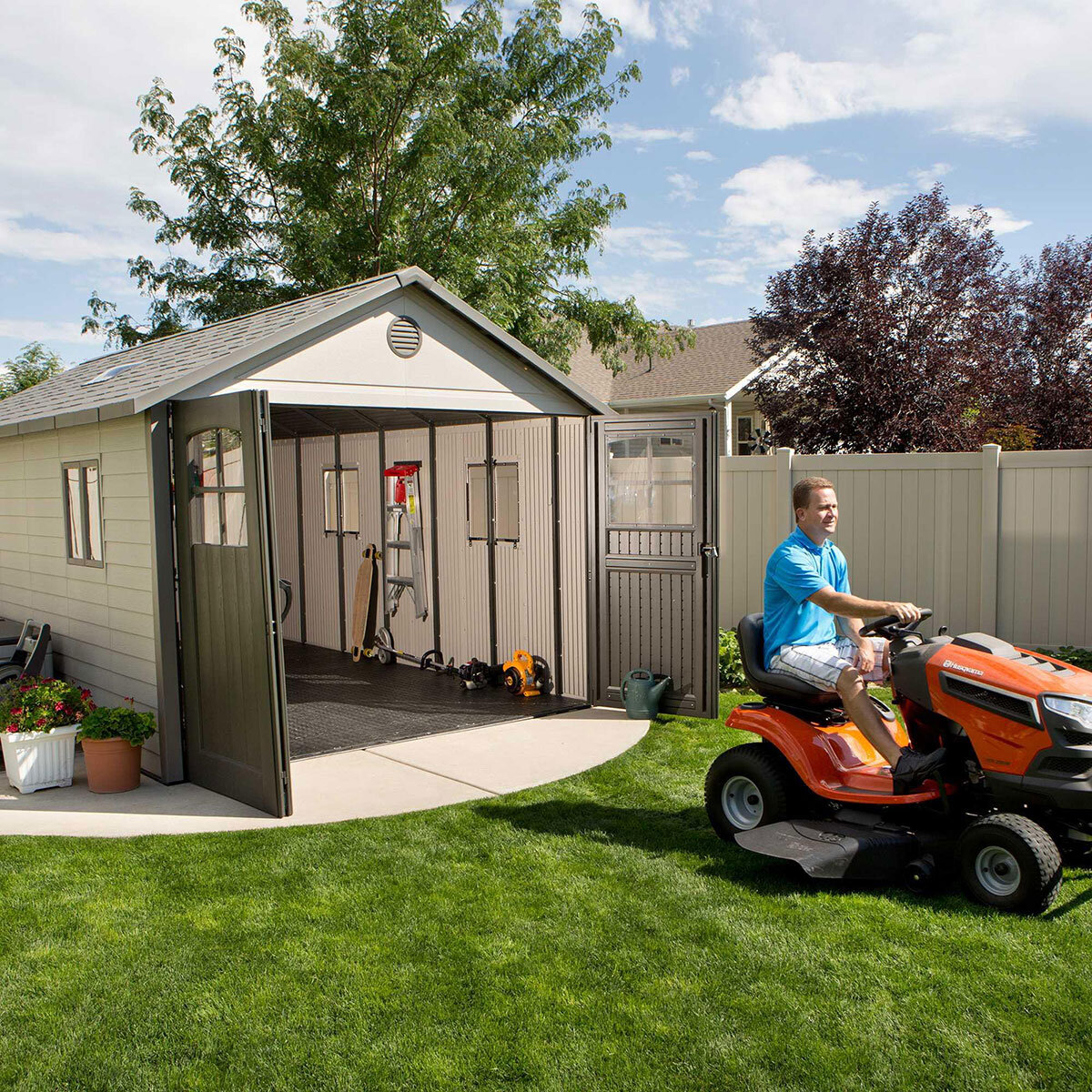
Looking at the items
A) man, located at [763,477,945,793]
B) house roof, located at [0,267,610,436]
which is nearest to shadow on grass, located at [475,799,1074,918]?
man, located at [763,477,945,793]

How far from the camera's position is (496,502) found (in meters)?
8.87

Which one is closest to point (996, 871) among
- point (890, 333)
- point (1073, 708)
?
point (1073, 708)

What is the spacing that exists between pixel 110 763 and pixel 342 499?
5.32 m

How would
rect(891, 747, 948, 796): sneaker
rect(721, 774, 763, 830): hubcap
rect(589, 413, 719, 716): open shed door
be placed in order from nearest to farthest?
rect(891, 747, 948, 796): sneaker
rect(721, 774, 763, 830): hubcap
rect(589, 413, 719, 716): open shed door

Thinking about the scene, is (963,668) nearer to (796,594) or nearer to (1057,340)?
(796,594)

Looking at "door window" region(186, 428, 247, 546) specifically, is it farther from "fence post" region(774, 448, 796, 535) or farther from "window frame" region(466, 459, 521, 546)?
"fence post" region(774, 448, 796, 535)

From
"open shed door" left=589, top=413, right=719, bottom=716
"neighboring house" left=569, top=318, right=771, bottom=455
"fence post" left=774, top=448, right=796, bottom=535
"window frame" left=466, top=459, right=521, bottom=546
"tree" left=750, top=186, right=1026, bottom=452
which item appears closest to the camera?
"open shed door" left=589, top=413, right=719, bottom=716

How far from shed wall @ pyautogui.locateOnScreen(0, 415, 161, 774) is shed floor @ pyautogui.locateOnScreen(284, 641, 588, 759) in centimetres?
124

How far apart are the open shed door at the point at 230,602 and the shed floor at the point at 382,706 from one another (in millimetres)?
917

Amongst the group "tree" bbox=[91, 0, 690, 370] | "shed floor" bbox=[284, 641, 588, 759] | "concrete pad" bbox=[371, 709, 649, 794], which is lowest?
"shed floor" bbox=[284, 641, 588, 759]

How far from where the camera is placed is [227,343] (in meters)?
6.74

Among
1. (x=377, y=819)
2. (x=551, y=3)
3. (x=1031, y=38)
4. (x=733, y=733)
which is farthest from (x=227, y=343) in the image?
(x=551, y=3)

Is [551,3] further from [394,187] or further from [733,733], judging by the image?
[733,733]

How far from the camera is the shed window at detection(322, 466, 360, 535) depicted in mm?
10789
